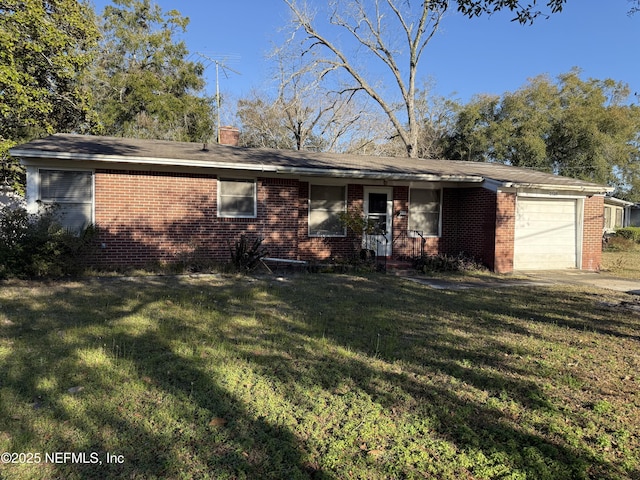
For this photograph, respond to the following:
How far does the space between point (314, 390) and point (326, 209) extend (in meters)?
8.81

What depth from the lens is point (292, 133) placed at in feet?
100.0

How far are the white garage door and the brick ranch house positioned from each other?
0.03m

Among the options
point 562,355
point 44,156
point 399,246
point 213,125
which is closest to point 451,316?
point 562,355

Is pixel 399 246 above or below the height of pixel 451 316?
above

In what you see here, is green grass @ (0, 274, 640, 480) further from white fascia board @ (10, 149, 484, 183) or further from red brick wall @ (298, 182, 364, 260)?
red brick wall @ (298, 182, 364, 260)

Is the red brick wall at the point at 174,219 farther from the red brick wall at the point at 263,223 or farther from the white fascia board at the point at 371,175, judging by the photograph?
Result: the white fascia board at the point at 371,175

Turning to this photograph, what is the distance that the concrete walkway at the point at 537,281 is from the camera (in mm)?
9172

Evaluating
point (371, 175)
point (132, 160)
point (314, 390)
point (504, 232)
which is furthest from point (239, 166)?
point (314, 390)

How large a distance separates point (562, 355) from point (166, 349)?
4245 millimetres

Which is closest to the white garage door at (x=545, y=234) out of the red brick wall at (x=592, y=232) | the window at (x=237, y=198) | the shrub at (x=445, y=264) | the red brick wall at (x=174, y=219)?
the red brick wall at (x=592, y=232)

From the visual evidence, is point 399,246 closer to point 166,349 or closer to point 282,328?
point 282,328

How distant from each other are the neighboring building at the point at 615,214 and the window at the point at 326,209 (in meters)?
23.9

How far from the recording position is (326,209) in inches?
478

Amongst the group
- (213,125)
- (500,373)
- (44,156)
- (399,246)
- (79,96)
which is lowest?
(500,373)
